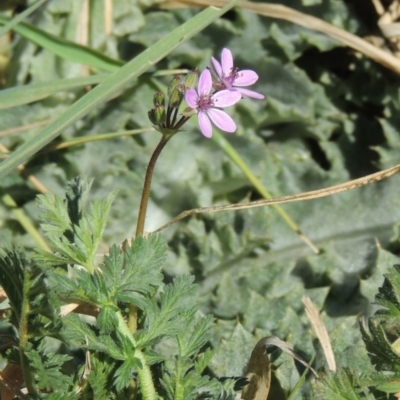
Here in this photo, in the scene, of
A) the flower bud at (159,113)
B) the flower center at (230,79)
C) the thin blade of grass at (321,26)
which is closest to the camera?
the flower bud at (159,113)

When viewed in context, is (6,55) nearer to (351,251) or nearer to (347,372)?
(351,251)

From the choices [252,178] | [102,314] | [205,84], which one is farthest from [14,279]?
[252,178]

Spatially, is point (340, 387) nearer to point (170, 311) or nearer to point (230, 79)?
point (170, 311)

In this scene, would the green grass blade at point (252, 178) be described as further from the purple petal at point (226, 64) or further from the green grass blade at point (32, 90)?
the purple petal at point (226, 64)

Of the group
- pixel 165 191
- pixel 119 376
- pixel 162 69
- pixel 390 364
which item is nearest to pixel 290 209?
pixel 165 191

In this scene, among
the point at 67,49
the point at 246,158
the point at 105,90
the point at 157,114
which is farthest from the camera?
the point at 246,158

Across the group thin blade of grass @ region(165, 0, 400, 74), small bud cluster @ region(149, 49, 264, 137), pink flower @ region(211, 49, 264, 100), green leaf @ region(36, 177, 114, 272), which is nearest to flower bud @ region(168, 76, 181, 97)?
small bud cluster @ region(149, 49, 264, 137)

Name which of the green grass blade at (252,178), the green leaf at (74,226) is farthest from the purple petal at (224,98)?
the green grass blade at (252,178)
